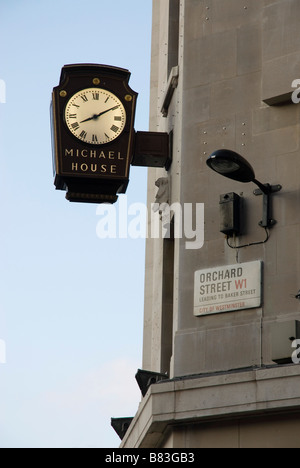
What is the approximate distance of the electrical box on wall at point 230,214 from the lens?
20.3 m

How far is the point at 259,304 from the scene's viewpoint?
19.7 m

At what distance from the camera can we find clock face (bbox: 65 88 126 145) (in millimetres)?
22141

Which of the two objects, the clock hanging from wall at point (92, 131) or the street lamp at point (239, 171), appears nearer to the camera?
the street lamp at point (239, 171)

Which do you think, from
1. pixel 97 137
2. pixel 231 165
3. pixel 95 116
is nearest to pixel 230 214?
pixel 231 165

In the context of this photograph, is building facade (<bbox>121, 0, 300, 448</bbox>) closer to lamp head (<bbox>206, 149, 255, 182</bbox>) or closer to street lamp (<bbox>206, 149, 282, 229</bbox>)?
street lamp (<bbox>206, 149, 282, 229</bbox>)

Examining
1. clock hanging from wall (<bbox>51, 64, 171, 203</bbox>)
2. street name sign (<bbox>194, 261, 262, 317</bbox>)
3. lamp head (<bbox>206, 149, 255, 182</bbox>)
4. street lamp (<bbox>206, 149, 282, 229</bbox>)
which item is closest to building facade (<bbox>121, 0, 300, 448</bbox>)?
street name sign (<bbox>194, 261, 262, 317</bbox>)

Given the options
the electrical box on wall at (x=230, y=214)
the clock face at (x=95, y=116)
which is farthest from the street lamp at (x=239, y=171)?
the clock face at (x=95, y=116)

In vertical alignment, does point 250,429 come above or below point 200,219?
below

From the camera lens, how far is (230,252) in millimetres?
20344

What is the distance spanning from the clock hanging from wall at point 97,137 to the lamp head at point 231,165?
2.97 m

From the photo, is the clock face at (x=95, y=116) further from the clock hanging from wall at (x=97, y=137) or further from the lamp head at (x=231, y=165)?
the lamp head at (x=231, y=165)

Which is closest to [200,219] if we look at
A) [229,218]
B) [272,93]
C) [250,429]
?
[229,218]

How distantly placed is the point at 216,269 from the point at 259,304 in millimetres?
996
